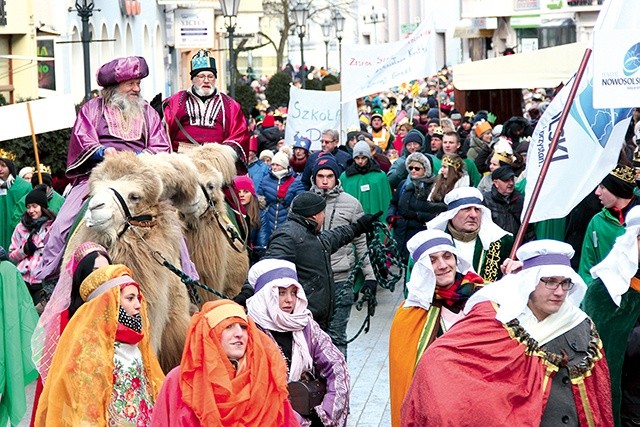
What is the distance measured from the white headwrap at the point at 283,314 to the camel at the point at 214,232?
2.70 m

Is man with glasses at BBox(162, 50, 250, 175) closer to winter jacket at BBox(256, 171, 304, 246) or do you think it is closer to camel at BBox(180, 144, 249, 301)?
camel at BBox(180, 144, 249, 301)

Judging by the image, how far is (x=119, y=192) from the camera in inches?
346

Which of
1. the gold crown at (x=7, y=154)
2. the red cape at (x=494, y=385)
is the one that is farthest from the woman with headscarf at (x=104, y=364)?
the gold crown at (x=7, y=154)

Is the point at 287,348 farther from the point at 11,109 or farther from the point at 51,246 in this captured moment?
the point at 11,109

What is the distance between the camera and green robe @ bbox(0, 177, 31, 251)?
611 inches

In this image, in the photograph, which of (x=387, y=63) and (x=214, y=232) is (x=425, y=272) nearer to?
(x=214, y=232)

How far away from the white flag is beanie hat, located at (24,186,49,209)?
6991 mm

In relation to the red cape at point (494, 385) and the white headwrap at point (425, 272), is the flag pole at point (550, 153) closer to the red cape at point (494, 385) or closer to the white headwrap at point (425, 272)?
the white headwrap at point (425, 272)

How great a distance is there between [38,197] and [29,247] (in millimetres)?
465

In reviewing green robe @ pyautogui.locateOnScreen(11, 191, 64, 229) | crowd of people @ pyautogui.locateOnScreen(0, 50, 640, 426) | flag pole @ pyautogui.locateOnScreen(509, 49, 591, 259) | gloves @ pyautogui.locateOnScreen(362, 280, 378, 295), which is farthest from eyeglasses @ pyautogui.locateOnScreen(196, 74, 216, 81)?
flag pole @ pyautogui.locateOnScreen(509, 49, 591, 259)

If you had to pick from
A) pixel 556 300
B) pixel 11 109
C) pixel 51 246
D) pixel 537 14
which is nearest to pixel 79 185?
pixel 51 246

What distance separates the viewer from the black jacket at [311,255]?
9414 millimetres

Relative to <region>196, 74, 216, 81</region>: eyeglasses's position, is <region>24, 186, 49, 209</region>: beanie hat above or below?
below

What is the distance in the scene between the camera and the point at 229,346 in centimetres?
645
